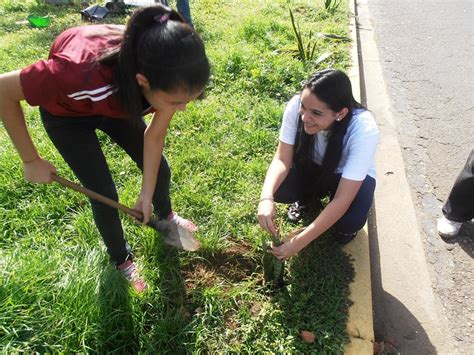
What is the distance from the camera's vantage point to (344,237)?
2.18 meters

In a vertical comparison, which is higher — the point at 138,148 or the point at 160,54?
the point at 160,54

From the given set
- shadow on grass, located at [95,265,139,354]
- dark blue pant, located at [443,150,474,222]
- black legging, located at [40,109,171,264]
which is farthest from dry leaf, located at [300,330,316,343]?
dark blue pant, located at [443,150,474,222]

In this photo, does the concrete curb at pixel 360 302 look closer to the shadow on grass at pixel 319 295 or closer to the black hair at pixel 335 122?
the shadow on grass at pixel 319 295

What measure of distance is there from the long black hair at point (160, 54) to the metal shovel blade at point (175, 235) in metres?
0.89

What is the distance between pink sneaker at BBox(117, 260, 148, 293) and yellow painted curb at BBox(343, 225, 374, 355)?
1047 mm

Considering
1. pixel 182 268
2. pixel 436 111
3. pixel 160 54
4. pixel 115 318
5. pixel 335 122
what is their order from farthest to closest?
1. pixel 436 111
2. pixel 182 268
3. pixel 335 122
4. pixel 115 318
5. pixel 160 54

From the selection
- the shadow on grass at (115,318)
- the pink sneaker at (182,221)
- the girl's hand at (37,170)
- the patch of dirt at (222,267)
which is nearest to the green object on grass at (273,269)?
the patch of dirt at (222,267)

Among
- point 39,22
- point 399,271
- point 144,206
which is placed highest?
point 144,206

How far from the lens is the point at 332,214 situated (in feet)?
6.11

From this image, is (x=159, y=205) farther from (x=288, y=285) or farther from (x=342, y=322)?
(x=342, y=322)

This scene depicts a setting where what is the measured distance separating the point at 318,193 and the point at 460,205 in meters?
0.94

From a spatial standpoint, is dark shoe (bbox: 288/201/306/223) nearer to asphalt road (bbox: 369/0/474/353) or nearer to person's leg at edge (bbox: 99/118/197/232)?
person's leg at edge (bbox: 99/118/197/232)

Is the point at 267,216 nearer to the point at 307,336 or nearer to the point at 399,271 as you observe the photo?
the point at 307,336

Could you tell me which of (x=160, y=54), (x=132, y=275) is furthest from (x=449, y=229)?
(x=160, y=54)
